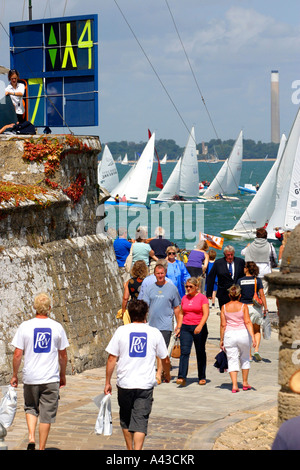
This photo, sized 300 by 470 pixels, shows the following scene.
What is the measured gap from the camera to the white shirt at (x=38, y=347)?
733cm

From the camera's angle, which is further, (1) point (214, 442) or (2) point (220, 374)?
(2) point (220, 374)

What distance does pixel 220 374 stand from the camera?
11.6m

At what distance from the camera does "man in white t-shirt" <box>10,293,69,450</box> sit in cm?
733

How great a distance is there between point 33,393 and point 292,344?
2.24 m

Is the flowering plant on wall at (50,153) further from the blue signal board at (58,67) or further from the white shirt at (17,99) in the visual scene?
the blue signal board at (58,67)

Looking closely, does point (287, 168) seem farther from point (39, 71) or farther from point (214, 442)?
point (214, 442)

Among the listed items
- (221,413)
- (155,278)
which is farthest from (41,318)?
(155,278)

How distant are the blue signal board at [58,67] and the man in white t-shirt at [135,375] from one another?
794 centimetres

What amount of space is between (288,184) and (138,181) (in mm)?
45095

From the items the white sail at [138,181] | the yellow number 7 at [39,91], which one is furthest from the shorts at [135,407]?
the white sail at [138,181]

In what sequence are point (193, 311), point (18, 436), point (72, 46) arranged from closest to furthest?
point (18, 436) → point (193, 311) → point (72, 46)

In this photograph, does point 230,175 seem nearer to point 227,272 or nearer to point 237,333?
point 227,272

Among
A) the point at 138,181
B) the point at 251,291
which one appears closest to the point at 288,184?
the point at 251,291

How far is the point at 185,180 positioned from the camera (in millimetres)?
90875
